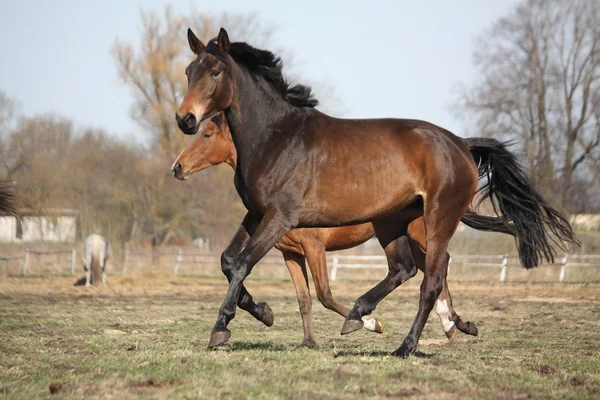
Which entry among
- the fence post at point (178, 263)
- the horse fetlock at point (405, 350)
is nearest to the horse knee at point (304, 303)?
the horse fetlock at point (405, 350)

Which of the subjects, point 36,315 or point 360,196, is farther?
point 36,315

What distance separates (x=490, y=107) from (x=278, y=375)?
1170 inches

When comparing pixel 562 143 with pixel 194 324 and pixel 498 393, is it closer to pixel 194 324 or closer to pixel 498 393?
pixel 194 324

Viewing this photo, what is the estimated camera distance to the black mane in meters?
7.51

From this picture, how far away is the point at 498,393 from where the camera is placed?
17.1 feet

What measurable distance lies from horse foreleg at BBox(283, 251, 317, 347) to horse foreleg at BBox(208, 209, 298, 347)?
1830 millimetres

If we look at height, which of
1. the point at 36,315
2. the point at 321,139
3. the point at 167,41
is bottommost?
the point at 36,315

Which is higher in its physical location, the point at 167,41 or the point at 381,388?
the point at 167,41

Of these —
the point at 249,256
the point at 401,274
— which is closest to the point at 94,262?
the point at 401,274

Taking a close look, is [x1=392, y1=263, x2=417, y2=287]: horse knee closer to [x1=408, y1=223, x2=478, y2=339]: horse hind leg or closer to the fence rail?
[x1=408, y1=223, x2=478, y2=339]: horse hind leg

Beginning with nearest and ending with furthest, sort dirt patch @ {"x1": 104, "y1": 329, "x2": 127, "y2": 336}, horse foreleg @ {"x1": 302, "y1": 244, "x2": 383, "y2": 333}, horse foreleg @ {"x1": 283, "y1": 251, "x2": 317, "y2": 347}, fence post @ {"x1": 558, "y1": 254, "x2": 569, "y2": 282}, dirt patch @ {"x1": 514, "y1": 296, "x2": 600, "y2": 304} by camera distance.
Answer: horse foreleg @ {"x1": 283, "y1": 251, "x2": 317, "y2": 347}
horse foreleg @ {"x1": 302, "y1": 244, "x2": 383, "y2": 333}
dirt patch @ {"x1": 104, "y1": 329, "x2": 127, "y2": 336}
dirt patch @ {"x1": 514, "y1": 296, "x2": 600, "y2": 304}
fence post @ {"x1": 558, "y1": 254, "x2": 569, "y2": 282}

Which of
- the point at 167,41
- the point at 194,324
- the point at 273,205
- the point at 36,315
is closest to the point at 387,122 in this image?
the point at 273,205

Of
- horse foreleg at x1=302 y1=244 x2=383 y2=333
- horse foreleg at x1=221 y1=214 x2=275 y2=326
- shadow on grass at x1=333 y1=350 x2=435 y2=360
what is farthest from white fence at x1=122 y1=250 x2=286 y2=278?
shadow on grass at x1=333 y1=350 x2=435 y2=360

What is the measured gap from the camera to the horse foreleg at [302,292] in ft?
28.3
